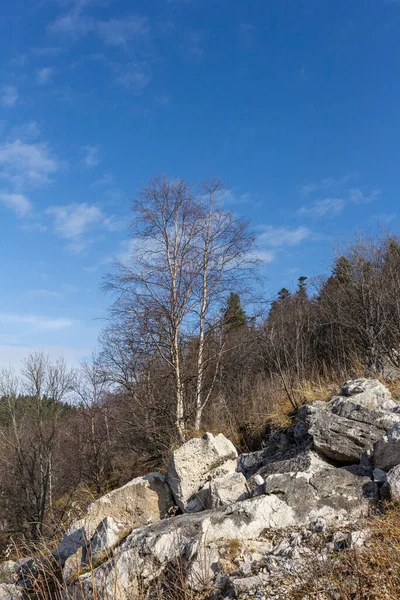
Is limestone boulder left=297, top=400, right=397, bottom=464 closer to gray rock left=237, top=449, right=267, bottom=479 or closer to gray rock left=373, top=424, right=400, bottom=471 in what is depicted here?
gray rock left=373, top=424, right=400, bottom=471

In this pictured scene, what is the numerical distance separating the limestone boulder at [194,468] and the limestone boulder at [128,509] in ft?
0.73

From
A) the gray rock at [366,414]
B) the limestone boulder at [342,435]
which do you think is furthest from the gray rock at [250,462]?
the gray rock at [366,414]

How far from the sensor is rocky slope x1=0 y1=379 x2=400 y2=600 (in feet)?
10.7

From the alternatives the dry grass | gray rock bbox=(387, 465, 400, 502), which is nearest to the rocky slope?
gray rock bbox=(387, 465, 400, 502)

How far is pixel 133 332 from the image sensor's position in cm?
1089

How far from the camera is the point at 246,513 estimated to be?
398 cm

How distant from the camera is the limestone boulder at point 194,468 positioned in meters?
5.36

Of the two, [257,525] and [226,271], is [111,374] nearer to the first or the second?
[226,271]

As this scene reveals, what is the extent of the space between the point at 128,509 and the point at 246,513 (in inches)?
83.3

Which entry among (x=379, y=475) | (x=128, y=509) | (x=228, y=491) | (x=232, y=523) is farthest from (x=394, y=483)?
(x=128, y=509)

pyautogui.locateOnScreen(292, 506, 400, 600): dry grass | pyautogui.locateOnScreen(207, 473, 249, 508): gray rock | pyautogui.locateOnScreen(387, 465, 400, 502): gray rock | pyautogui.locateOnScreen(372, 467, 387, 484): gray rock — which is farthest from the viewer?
pyautogui.locateOnScreen(207, 473, 249, 508): gray rock

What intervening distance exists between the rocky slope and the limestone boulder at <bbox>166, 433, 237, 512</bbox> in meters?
0.01

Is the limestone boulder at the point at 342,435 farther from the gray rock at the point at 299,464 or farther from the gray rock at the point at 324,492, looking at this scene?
the gray rock at the point at 324,492

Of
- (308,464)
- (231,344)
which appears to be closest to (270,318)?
(231,344)
